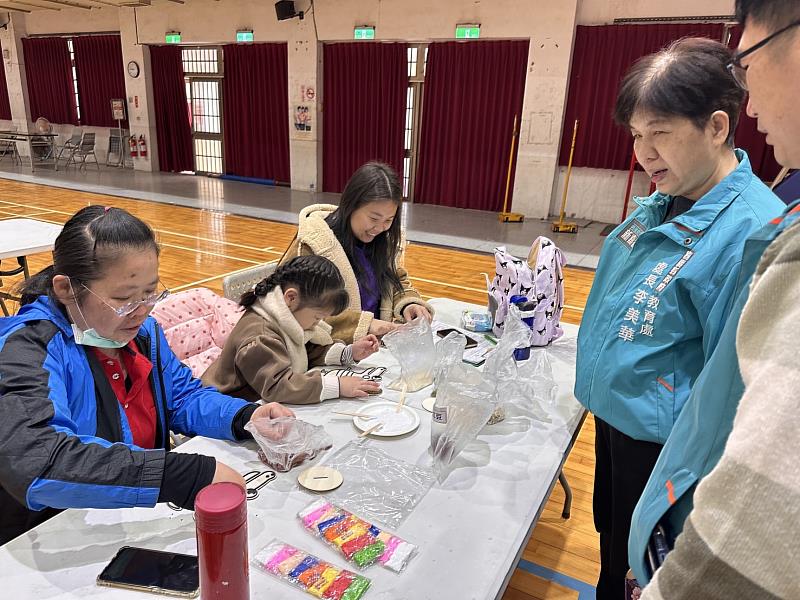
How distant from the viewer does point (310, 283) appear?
1703mm

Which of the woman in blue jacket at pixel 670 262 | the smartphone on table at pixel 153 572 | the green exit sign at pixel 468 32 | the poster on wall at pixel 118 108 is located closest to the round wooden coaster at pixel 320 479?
the smartphone on table at pixel 153 572

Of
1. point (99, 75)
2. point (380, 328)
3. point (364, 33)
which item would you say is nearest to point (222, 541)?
point (380, 328)

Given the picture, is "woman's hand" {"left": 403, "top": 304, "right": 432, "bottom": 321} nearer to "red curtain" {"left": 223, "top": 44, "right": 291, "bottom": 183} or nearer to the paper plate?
the paper plate

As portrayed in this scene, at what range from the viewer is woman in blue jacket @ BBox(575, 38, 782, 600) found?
43.4 inches

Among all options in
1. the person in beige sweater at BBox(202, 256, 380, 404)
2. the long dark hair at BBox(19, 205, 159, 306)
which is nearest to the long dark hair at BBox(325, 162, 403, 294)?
the person in beige sweater at BBox(202, 256, 380, 404)

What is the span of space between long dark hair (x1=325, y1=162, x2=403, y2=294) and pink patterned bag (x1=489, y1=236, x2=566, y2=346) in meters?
0.50

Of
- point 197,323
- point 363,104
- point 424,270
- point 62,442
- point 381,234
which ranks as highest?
point 363,104

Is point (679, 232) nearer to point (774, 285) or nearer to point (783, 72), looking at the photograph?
point (783, 72)

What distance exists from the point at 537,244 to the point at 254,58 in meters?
9.40

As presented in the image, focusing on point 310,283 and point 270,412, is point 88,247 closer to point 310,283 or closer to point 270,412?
point 270,412

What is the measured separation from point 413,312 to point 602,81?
649 centimetres

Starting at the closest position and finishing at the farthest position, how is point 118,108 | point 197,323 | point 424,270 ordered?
point 197,323, point 424,270, point 118,108

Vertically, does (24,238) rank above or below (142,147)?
below

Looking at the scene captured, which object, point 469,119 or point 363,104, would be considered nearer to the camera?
point 469,119
